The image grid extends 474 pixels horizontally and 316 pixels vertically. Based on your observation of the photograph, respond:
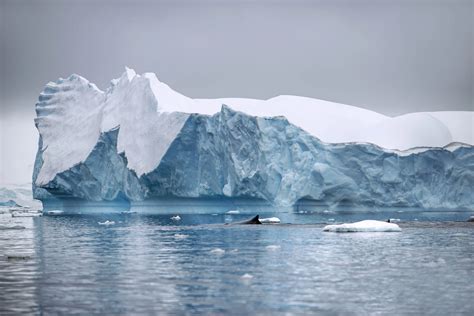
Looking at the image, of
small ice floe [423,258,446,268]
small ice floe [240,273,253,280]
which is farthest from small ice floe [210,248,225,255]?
small ice floe [423,258,446,268]

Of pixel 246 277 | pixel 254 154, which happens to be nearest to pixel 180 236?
pixel 246 277

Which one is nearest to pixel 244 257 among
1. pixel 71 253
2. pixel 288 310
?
pixel 71 253

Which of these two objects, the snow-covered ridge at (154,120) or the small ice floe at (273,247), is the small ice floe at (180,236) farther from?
the snow-covered ridge at (154,120)

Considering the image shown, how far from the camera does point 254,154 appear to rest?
56.1m

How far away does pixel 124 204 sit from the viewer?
71312mm

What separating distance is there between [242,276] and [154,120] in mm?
45941

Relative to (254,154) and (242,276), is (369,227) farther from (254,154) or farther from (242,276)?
(254,154)

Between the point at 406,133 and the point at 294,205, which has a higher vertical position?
the point at 406,133

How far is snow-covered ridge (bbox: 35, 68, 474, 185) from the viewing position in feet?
202

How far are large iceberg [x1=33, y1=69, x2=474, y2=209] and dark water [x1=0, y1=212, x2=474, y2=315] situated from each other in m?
26.4

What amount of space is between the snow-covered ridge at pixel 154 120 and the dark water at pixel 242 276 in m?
31.3

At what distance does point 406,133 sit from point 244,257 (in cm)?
4550

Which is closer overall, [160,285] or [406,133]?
[160,285]

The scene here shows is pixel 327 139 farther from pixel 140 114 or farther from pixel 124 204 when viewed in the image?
pixel 124 204
